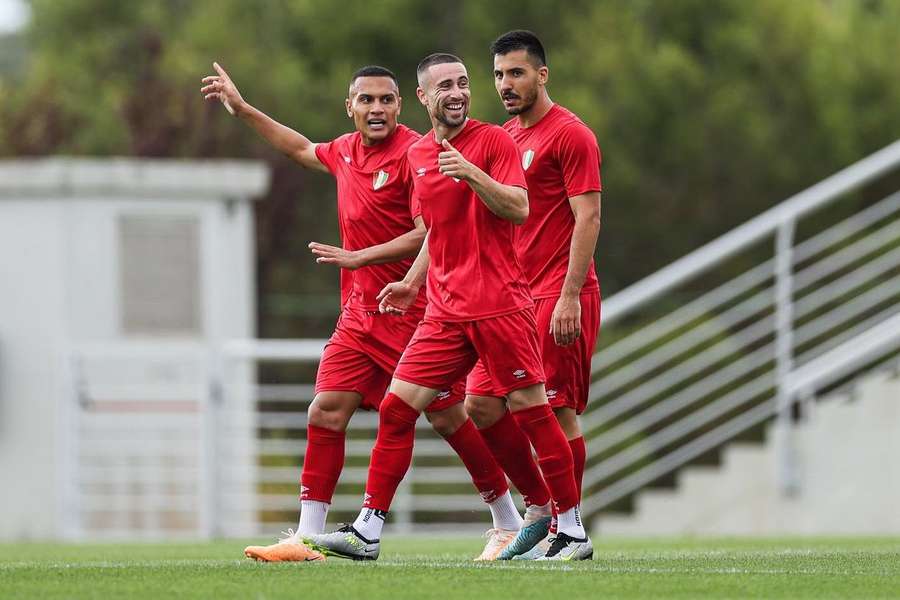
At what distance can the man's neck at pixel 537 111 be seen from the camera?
765 centimetres

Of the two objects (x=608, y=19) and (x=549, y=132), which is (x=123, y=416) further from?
(x=608, y=19)

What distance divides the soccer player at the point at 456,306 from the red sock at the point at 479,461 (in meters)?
0.59

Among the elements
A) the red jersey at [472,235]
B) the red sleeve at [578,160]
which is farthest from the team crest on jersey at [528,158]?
the red jersey at [472,235]

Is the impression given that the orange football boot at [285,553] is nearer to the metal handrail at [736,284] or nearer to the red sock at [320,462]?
the red sock at [320,462]

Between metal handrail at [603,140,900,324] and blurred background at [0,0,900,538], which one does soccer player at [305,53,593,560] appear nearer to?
metal handrail at [603,140,900,324]

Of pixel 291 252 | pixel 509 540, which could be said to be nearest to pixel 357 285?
pixel 509 540

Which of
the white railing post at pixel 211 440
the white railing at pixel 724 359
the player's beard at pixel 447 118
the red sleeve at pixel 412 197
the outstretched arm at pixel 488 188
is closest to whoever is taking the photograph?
the outstretched arm at pixel 488 188

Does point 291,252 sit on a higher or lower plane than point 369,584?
higher

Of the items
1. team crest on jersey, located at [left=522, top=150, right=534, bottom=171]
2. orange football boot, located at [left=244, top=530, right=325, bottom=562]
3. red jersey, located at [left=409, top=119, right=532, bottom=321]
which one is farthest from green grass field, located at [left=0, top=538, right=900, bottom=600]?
team crest on jersey, located at [left=522, top=150, right=534, bottom=171]

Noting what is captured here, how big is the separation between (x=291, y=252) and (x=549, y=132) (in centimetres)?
1980

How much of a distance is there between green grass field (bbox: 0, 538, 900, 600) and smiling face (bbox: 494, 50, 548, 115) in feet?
6.05

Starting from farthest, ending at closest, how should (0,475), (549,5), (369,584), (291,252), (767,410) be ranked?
1. (549,5)
2. (291,252)
3. (0,475)
4. (767,410)
5. (369,584)

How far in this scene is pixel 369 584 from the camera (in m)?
6.11

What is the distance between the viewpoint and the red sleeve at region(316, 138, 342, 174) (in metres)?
7.93
